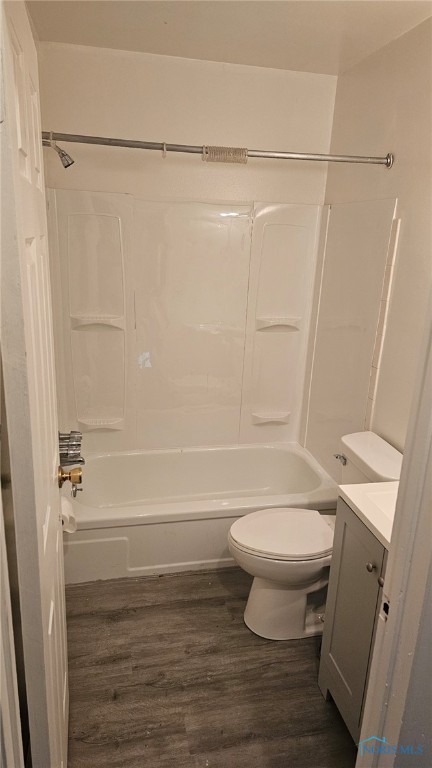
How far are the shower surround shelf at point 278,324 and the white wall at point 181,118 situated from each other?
0.65 meters

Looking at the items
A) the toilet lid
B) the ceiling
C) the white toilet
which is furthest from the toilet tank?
the ceiling

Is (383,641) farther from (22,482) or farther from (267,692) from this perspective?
(267,692)

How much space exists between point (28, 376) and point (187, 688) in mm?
1580

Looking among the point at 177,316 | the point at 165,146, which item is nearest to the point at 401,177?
the point at 165,146

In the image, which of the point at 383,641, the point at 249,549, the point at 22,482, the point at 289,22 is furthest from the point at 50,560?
the point at 289,22

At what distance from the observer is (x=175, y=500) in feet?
9.50

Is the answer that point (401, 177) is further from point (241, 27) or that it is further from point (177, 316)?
point (177, 316)

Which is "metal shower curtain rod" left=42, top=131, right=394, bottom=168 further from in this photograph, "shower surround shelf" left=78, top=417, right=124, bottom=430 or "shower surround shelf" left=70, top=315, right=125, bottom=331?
"shower surround shelf" left=78, top=417, right=124, bottom=430

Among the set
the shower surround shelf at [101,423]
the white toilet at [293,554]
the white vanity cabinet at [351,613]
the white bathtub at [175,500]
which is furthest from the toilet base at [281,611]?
the shower surround shelf at [101,423]

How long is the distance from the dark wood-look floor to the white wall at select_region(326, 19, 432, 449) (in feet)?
3.40

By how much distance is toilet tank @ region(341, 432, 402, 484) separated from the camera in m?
1.83

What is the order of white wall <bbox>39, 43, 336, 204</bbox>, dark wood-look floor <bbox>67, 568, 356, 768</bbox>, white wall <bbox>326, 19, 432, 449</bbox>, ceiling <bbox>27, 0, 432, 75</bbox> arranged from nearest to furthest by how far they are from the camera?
dark wood-look floor <bbox>67, 568, 356, 768</bbox> → ceiling <bbox>27, 0, 432, 75</bbox> → white wall <bbox>326, 19, 432, 449</bbox> → white wall <bbox>39, 43, 336, 204</bbox>

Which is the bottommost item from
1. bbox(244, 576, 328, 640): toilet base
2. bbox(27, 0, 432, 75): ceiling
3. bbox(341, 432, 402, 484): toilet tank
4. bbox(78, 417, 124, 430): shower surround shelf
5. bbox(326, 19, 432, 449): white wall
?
bbox(244, 576, 328, 640): toilet base

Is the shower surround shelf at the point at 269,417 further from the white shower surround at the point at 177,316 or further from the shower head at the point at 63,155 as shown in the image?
the shower head at the point at 63,155
